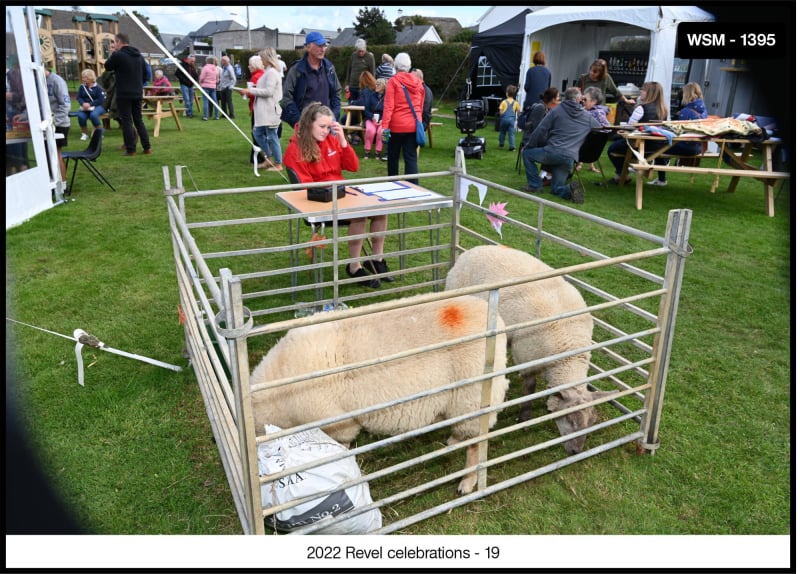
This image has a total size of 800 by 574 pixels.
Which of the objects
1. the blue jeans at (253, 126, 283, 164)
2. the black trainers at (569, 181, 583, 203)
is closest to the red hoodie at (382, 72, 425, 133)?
the black trainers at (569, 181, 583, 203)

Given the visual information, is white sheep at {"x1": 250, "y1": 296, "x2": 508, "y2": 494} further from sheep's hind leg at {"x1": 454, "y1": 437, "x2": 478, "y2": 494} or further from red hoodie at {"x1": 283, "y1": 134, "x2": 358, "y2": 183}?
red hoodie at {"x1": 283, "y1": 134, "x2": 358, "y2": 183}

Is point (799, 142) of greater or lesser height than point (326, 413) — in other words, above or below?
above

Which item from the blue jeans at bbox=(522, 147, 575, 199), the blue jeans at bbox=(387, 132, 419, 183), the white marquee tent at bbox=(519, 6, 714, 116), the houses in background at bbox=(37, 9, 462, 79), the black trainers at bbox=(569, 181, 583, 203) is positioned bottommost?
the black trainers at bbox=(569, 181, 583, 203)

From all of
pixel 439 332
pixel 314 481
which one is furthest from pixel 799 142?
pixel 314 481

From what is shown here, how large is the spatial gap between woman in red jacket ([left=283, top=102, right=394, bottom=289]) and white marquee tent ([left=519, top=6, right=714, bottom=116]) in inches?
298

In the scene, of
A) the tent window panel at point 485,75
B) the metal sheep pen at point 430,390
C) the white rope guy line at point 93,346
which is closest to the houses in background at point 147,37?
the tent window panel at point 485,75

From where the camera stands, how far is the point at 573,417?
3.06m

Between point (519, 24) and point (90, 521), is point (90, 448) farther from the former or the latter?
point (519, 24)

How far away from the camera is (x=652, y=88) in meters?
10.1

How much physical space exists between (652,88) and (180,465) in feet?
33.6

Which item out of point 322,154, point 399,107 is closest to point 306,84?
point 399,107

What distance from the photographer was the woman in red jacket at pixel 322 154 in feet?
16.0

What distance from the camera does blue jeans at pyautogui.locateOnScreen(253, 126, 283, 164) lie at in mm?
9901

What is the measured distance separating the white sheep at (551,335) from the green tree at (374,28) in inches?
1269
